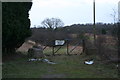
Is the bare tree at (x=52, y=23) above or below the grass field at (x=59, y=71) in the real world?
above

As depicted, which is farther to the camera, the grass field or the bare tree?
the bare tree

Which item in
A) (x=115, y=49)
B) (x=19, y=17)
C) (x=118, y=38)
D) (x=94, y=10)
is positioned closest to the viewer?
(x=118, y=38)

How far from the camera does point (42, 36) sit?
4522 cm

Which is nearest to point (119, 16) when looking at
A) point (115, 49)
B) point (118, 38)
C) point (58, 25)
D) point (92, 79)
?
point (118, 38)

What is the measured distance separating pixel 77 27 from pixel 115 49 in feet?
96.3

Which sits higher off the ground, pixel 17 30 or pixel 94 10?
pixel 94 10

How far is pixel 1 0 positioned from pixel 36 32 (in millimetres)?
30260

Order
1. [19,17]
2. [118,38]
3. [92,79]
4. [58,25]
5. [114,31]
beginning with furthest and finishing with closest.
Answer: [58,25] → [19,17] → [114,31] → [118,38] → [92,79]

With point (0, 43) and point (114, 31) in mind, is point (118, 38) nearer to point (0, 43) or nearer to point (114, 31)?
point (114, 31)

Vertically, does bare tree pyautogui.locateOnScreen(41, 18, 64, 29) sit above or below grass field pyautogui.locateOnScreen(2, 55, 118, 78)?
above

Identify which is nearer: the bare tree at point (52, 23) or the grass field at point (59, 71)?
the grass field at point (59, 71)

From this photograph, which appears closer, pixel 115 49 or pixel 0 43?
pixel 0 43

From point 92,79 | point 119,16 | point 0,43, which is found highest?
point 119,16

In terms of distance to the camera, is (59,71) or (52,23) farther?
(52,23)
